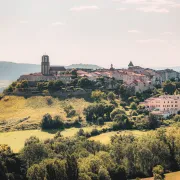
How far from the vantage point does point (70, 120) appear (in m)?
83.4

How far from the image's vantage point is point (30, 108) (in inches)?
3637

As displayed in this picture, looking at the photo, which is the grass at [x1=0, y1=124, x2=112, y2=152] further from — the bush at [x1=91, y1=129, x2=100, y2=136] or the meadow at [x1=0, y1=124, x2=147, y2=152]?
the bush at [x1=91, y1=129, x2=100, y2=136]

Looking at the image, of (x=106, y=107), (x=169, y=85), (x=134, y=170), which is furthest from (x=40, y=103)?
(x=134, y=170)

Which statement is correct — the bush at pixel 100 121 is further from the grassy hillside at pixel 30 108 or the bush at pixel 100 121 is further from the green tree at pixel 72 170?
the green tree at pixel 72 170

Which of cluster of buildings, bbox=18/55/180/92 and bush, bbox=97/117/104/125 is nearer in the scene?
bush, bbox=97/117/104/125

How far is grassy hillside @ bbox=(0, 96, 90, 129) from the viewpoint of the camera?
8475cm

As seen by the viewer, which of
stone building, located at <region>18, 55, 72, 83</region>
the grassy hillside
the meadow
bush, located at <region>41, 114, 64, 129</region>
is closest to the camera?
the meadow

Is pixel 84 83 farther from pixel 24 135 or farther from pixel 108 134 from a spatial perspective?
pixel 24 135

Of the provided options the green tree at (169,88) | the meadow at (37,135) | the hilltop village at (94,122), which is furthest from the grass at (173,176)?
the green tree at (169,88)

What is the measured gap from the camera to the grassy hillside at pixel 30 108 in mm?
84750

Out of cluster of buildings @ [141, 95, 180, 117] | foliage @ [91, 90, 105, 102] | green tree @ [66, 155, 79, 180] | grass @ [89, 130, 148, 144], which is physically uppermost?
foliage @ [91, 90, 105, 102]

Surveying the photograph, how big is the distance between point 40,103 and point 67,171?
5050 centimetres

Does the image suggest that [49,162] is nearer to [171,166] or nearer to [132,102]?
[171,166]

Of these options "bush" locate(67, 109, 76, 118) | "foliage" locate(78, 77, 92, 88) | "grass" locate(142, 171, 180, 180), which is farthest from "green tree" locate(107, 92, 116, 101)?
"grass" locate(142, 171, 180, 180)
